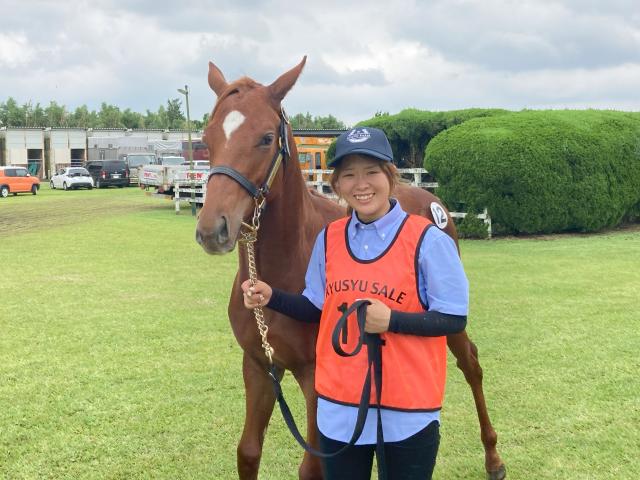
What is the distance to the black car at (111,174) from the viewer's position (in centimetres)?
3819

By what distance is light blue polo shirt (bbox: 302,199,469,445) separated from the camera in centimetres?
207

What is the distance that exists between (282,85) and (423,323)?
128 centimetres

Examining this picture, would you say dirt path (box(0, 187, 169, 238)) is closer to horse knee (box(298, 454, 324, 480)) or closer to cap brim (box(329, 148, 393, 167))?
horse knee (box(298, 454, 324, 480))

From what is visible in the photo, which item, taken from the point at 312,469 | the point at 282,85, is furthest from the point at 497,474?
the point at 282,85

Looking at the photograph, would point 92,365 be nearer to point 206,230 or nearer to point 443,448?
point 443,448

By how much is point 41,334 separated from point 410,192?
458 cm

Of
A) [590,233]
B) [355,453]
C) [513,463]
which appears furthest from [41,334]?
[590,233]

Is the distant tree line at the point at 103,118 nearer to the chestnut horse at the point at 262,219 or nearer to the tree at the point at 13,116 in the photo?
the tree at the point at 13,116

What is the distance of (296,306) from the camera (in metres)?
2.46

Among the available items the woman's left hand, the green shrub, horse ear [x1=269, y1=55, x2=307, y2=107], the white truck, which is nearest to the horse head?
horse ear [x1=269, y1=55, x2=307, y2=107]

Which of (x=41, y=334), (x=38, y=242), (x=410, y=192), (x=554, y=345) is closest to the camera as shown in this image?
(x=410, y=192)

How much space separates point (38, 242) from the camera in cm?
1440

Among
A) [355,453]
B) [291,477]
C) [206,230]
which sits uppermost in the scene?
[206,230]

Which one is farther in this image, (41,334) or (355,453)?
(41,334)
